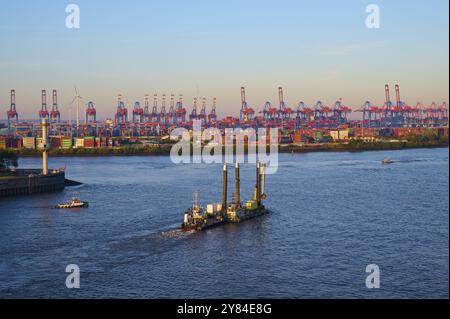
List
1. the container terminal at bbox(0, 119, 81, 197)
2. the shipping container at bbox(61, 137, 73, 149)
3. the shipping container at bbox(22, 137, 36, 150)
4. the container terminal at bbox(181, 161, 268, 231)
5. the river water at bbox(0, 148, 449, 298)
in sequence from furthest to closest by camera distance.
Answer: the shipping container at bbox(61, 137, 73, 149)
the shipping container at bbox(22, 137, 36, 150)
the container terminal at bbox(0, 119, 81, 197)
the container terminal at bbox(181, 161, 268, 231)
the river water at bbox(0, 148, 449, 298)

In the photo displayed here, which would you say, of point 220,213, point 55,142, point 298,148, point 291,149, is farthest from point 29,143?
point 220,213

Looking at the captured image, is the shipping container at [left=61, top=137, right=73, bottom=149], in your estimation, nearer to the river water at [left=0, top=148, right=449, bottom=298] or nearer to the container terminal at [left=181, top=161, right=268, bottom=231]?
the river water at [left=0, top=148, right=449, bottom=298]

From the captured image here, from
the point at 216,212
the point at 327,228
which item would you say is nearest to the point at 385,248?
the point at 327,228

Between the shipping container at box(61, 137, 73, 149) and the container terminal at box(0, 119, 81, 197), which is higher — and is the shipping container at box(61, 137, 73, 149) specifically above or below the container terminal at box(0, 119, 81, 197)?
above

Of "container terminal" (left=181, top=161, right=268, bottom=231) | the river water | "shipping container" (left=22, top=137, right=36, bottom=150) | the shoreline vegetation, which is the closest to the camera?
the river water

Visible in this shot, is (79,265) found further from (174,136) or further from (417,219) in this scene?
(174,136)

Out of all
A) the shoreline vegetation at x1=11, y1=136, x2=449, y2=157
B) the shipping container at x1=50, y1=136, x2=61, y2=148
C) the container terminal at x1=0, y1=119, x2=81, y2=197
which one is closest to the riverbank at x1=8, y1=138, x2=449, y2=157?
the shoreline vegetation at x1=11, y1=136, x2=449, y2=157
